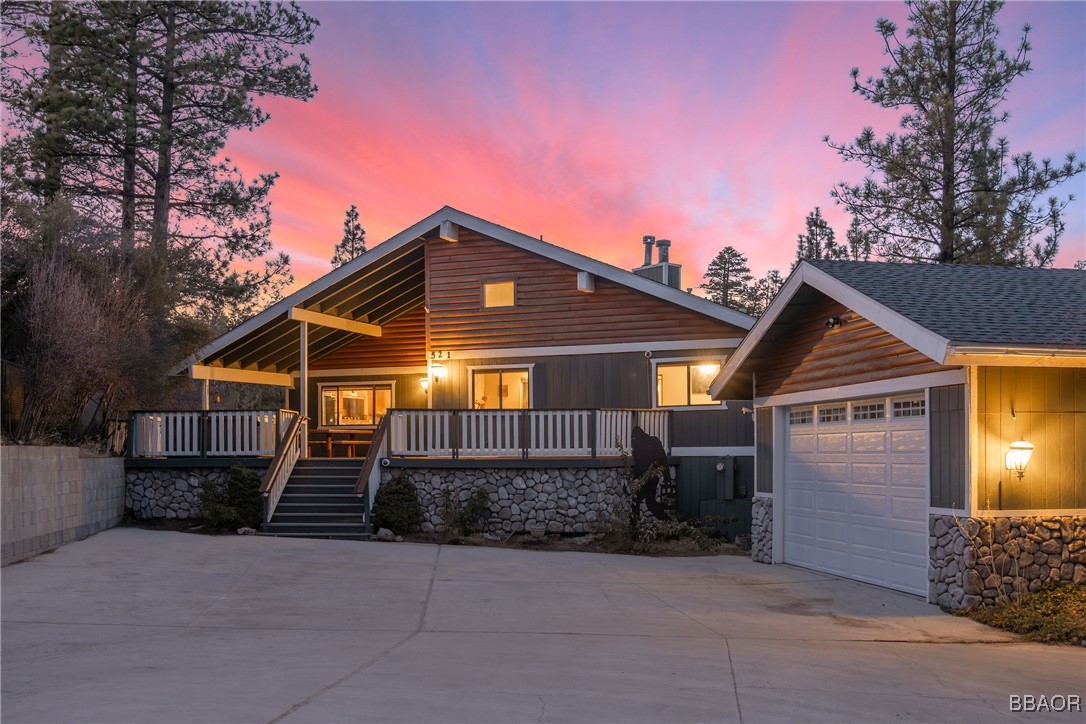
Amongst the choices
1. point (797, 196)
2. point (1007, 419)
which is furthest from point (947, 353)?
point (797, 196)

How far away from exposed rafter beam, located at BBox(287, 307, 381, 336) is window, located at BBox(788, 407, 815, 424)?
10.8 m

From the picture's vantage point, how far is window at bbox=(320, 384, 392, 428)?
23578 mm

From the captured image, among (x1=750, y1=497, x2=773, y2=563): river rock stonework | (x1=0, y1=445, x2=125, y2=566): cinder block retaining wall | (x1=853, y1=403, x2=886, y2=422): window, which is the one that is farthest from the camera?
(x1=750, y1=497, x2=773, y2=563): river rock stonework

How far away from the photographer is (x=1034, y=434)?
409 inches

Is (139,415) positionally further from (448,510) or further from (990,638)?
(990,638)

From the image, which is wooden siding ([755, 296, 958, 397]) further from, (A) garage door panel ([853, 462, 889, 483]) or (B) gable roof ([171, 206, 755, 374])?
(B) gable roof ([171, 206, 755, 374])

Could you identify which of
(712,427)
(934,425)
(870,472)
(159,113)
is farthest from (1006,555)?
(159,113)

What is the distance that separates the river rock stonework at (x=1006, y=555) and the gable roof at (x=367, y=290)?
820 cm

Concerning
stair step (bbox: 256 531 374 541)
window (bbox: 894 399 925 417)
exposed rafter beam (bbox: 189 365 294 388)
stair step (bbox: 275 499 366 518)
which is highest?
exposed rafter beam (bbox: 189 365 294 388)

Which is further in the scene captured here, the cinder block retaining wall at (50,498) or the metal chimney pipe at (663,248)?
the metal chimney pipe at (663,248)

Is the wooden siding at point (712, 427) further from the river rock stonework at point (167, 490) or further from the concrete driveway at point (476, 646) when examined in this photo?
the river rock stonework at point (167, 490)

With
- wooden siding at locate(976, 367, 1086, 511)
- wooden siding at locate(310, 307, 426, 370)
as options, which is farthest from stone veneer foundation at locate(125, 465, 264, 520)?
wooden siding at locate(976, 367, 1086, 511)

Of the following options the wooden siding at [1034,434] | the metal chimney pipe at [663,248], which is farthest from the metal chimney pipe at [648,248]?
the wooden siding at [1034,434]

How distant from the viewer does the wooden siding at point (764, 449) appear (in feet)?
49.0
